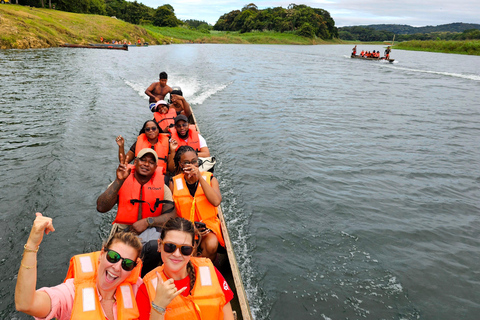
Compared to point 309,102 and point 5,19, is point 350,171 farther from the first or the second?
point 5,19

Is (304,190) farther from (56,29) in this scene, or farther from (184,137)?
(56,29)

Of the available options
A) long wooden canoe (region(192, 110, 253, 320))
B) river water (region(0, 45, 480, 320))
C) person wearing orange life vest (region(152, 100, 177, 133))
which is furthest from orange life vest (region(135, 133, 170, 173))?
long wooden canoe (region(192, 110, 253, 320))

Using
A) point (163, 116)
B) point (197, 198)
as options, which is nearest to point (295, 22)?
point (163, 116)

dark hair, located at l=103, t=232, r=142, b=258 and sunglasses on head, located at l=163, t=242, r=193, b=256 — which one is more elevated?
dark hair, located at l=103, t=232, r=142, b=258

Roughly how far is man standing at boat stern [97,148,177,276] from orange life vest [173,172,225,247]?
0.67 feet

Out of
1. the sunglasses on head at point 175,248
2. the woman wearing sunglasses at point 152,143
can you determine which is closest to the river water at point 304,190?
the woman wearing sunglasses at point 152,143

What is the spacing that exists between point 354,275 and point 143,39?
5467 centimetres

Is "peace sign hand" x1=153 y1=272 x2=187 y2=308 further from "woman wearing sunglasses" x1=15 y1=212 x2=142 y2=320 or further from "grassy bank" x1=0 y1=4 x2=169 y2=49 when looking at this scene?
"grassy bank" x1=0 y1=4 x2=169 y2=49

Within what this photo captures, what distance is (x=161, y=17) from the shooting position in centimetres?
7800

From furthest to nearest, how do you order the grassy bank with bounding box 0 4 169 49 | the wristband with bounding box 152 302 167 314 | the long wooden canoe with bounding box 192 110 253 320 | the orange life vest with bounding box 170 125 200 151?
the grassy bank with bounding box 0 4 169 49 < the orange life vest with bounding box 170 125 200 151 < the long wooden canoe with bounding box 192 110 253 320 < the wristband with bounding box 152 302 167 314

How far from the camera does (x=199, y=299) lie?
2469 mm

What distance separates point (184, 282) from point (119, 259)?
1.87 ft

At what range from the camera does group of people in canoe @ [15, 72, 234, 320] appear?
1.94 meters

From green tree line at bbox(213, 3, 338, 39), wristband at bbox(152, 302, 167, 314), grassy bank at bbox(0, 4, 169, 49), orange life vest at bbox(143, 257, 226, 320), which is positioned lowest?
orange life vest at bbox(143, 257, 226, 320)
